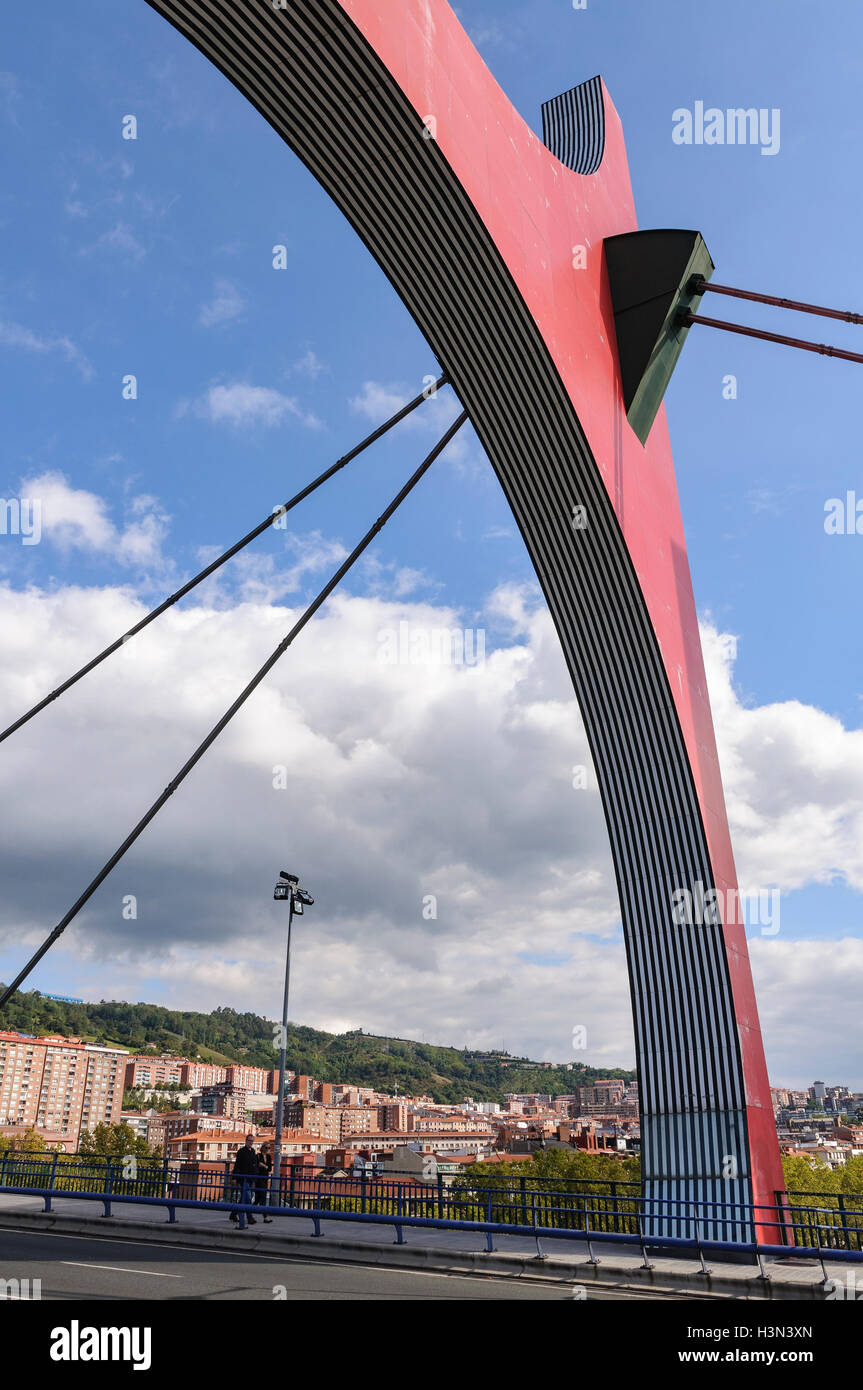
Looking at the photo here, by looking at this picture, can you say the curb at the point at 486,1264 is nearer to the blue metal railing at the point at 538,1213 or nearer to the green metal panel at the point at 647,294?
the blue metal railing at the point at 538,1213

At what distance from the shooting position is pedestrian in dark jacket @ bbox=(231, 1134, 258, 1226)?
43.6 feet

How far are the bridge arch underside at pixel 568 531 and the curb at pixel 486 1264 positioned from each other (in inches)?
42.0

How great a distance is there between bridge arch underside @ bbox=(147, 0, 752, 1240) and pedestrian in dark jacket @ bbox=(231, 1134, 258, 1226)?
202 inches

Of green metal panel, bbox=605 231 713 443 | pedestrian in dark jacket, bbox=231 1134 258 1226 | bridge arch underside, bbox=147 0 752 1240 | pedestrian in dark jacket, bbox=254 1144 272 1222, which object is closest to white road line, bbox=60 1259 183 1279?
pedestrian in dark jacket, bbox=231 1134 258 1226

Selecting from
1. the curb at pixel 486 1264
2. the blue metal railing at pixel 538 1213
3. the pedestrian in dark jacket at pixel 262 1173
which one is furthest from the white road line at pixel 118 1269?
the pedestrian in dark jacket at pixel 262 1173

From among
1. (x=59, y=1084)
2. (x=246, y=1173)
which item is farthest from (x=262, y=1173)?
(x=59, y=1084)

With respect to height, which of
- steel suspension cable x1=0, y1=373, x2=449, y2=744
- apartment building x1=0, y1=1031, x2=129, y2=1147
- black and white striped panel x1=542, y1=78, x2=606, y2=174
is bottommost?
apartment building x1=0, y1=1031, x2=129, y2=1147

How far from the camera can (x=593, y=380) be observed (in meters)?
13.0

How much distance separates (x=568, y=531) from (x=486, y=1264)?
8496 mm

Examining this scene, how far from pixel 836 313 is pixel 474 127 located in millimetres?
5004

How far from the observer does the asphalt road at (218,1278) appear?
835cm

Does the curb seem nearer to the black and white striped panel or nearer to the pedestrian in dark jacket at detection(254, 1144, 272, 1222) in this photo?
the pedestrian in dark jacket at detection(254, 1144, 272, 1222)
